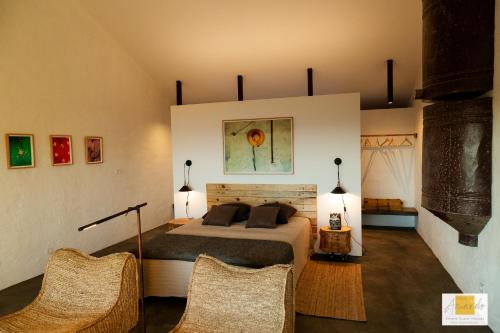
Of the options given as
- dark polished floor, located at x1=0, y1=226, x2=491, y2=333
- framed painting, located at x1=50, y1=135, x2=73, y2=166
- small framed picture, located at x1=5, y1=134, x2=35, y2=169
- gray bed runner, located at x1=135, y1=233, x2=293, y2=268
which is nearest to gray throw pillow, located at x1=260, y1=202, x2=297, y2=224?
gray bed runner, located at x1=135, y1=233, x2=293, y2=268

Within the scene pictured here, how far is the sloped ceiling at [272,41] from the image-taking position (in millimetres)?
4238

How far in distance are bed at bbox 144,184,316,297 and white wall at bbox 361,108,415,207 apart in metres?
2.18

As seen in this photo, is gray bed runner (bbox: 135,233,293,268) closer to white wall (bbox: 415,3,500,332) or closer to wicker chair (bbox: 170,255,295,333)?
wicker chair (bbox: 170,255,295,333)

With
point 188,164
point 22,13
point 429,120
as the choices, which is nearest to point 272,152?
point 188,164

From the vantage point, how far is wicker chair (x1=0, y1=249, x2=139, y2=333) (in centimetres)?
226

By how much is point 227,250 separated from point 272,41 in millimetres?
3222

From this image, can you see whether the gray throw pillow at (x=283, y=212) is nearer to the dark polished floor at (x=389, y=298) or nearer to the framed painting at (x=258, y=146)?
the framed painting at (x=258, y=146)

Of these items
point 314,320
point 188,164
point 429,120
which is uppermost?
point 429,120

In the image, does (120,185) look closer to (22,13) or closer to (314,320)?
(22,13)

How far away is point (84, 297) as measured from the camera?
2.44 m

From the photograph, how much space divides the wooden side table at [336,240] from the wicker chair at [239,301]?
229 centimetres

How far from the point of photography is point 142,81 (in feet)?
20.0

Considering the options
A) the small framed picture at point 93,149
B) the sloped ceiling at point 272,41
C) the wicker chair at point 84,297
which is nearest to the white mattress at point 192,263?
the wicker chair at point 84,297

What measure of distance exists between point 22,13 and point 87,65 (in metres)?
1.06
